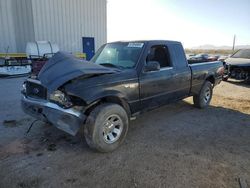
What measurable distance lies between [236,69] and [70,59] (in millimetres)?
9192

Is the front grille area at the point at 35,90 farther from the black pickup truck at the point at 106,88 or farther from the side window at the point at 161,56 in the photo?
the side window at the point at 161,56

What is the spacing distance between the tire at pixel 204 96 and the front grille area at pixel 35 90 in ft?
13.3

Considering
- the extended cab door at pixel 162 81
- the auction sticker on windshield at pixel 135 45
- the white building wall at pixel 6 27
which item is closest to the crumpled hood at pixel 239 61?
the extended cab door at pixel 162 81

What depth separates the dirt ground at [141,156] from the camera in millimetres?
2812

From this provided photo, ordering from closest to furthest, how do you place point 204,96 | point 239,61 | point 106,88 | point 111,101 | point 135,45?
point 106,88
point 111,101
point 135,45
point 204,96
point 239,61

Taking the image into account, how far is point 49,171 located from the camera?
2.99 metres

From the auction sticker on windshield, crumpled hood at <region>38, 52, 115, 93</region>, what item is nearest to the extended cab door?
the auction sticker on windshield

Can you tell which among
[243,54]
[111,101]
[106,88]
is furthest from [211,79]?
[243,54]

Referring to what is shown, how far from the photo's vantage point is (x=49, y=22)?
15055 mm

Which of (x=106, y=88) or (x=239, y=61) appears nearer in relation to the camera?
(x=106, y=88)

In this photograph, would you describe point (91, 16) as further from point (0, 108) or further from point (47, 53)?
point (0, 108)

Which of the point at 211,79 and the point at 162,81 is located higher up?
the point at 162,81

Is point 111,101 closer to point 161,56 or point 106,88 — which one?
point 106,88

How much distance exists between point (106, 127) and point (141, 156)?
72 cm
